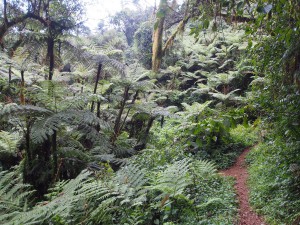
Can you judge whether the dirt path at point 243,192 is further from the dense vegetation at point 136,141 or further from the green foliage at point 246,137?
the green foliage at point 246,137

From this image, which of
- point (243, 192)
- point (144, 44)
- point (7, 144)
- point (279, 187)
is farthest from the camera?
point (144, 44)

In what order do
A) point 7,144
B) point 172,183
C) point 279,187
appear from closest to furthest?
point 172,183
point 279,187
point 7,144

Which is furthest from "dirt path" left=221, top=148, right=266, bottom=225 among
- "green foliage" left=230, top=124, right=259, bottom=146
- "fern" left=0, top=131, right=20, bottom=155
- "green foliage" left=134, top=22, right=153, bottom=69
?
"green foliage" left=134, top=22, right=153, bottom=69

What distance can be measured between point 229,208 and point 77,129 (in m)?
3.09

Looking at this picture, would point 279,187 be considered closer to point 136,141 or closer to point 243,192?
point 243,192

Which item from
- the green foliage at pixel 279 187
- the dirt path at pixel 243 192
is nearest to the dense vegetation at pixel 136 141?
the green foliage at pixel 279 187

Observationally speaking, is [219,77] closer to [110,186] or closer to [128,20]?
[110,186]

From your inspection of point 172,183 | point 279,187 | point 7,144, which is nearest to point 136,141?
point 7,144

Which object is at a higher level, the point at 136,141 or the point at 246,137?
the point at 246,137

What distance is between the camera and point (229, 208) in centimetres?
367

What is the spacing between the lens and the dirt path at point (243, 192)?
354 cm

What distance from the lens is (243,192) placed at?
14.7ft

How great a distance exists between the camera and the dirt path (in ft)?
11.6

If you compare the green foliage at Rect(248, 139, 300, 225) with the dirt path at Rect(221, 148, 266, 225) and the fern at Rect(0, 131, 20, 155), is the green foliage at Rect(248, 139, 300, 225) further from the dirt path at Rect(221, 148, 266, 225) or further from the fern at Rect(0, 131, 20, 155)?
the fern at Rect(0, 131, 20, 155)
